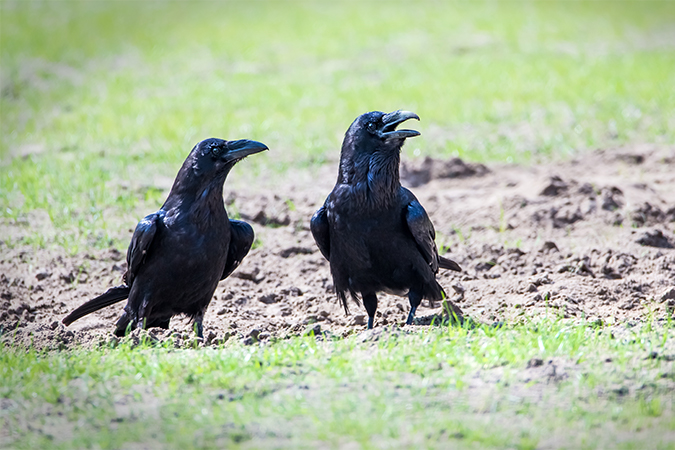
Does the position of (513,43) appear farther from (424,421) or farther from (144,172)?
(424,421)

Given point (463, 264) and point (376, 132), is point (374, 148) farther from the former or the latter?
point (463, 264)

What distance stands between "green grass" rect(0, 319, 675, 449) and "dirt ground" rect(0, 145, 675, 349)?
2.62 feet

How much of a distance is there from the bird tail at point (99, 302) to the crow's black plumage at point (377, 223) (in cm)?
169

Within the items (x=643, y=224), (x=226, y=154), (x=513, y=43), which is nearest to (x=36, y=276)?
(x=226, y=154)

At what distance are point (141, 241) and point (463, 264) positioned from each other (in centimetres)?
314

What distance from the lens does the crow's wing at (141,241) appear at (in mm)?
5750

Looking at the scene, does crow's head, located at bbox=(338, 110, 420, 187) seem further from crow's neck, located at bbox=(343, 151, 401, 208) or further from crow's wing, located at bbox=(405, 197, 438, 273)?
crow's wing, located at bbox=(405, 197, 438, 273)

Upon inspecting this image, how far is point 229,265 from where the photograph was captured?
254 inches

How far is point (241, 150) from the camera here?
19.3ft

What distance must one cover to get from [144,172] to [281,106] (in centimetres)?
374

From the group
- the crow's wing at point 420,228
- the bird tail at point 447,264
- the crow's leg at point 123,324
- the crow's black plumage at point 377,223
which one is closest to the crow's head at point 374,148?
the crow's black plumage at point 377,223

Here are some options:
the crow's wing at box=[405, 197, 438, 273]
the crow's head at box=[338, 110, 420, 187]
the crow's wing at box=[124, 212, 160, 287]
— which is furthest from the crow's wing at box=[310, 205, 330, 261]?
the crow's wing at box=[124, 212, 160, 287]

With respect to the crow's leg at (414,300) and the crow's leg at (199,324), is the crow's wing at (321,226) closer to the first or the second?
the crow's leg at (414,300)

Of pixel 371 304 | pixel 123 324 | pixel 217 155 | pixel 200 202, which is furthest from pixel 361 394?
pixel 123 324
